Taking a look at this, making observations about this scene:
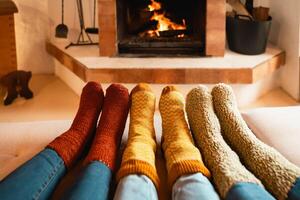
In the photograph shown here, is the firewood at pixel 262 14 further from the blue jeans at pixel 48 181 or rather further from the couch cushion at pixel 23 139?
the blue jeans at pixel 48 181

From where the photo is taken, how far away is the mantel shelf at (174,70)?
7.32 ft

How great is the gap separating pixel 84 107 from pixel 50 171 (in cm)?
33

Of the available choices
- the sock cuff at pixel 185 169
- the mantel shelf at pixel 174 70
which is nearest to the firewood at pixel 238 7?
the mantel shelf at pixel 174 70

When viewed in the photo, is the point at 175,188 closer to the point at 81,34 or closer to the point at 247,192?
the point at 247,192

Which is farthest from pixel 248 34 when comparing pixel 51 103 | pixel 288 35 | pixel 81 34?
pixel 51 103

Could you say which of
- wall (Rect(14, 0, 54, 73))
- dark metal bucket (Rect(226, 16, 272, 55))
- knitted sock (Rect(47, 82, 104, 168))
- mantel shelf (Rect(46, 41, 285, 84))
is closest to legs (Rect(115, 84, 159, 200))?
knitted sock (Rect(47, 82, 104, 168))

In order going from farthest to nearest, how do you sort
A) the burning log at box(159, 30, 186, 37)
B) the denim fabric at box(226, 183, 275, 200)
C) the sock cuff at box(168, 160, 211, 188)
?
the burning log at box(159, 30, 186, 37)
the sock cuff at box(168, 160, 211, 188)
the denim fabric at box(226, 183, 275, 200)

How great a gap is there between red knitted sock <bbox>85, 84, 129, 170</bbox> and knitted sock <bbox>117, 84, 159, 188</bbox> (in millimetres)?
31

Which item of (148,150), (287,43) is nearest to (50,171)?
(148,150)

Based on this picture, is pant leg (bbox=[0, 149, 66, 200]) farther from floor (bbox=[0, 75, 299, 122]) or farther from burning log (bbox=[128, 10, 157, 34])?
burning log (bbox=[128, 10, 157, 34])

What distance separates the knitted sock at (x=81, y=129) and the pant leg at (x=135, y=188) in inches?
7.4

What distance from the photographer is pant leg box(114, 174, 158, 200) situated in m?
0.76

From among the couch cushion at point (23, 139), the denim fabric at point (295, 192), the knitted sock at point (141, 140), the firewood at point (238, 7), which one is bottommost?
the couch cushion at point (23, 139)

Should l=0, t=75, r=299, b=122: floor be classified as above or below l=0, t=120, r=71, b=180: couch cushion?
below
